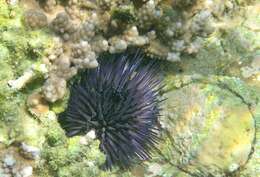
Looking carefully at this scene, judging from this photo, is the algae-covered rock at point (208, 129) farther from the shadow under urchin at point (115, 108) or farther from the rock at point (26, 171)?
the rock at point (26, 171)

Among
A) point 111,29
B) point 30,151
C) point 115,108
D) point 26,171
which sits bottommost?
point 26,171

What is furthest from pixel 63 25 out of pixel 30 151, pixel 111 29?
Result: pixel 30 151

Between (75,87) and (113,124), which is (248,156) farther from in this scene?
(75,87)

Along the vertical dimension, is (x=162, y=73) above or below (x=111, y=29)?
below

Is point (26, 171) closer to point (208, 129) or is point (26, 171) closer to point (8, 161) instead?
point (8, 161)

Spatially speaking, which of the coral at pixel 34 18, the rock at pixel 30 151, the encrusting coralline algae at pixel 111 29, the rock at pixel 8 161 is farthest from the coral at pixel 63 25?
the rock at pixel 8 161

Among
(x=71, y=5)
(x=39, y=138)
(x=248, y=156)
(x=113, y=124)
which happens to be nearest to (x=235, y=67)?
(x=248, y=156)
